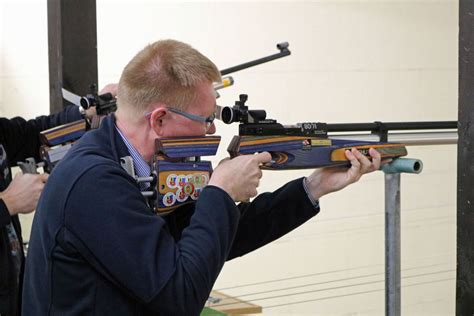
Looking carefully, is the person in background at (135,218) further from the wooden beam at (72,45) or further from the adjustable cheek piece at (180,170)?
the wooden beam at (72,45)

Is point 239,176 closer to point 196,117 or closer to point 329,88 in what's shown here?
point 196,117

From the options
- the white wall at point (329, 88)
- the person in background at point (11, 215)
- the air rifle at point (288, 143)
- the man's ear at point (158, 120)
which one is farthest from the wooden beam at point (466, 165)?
the white wall at point (329, 88)

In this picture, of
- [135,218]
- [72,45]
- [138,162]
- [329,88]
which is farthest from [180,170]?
[329,88]

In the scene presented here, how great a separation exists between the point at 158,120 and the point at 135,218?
241 millimetres

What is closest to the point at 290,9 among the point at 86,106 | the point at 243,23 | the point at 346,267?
the point at 243,23

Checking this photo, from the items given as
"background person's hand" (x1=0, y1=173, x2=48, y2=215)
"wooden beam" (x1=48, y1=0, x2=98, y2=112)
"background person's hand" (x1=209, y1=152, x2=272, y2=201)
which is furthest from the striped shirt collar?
"wooden beam" (x1=48, y1=0, x2=98, y2=112)

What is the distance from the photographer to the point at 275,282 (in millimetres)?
4602

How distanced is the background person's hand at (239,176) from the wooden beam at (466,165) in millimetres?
467

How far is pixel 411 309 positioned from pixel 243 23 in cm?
205

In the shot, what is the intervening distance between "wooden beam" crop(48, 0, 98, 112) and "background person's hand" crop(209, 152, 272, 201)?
5.08 feet

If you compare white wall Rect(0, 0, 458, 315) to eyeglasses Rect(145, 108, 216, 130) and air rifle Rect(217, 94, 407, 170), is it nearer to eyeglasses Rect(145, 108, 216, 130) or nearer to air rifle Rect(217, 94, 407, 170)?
air rifle Rect(217, 94, 407, 170)

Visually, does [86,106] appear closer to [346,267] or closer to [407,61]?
[346,267]

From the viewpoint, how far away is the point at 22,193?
2.23m

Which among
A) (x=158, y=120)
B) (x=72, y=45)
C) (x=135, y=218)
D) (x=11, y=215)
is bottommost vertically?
(x=11, y=215)
